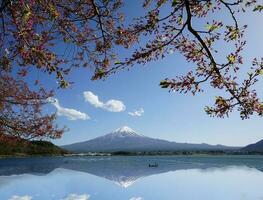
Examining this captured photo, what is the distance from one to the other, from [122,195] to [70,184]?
988 cm

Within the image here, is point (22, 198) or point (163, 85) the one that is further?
point (22, 198)

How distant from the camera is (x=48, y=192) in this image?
3828 centimetres

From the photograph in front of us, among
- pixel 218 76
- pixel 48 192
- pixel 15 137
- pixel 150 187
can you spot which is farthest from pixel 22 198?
pixel 218 76

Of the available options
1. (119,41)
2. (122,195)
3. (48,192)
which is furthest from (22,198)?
(119,41)

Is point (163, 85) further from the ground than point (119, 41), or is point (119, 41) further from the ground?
point (119, 41)

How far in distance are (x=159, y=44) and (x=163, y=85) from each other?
1.02 meters

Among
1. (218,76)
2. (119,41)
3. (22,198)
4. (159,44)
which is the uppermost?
(119,41)

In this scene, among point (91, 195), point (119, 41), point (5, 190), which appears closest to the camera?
point (119, 41)

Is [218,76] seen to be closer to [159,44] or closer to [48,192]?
[159,44]

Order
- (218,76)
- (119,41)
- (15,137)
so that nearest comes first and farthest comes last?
(218,76) → (119,41) → (15,137)

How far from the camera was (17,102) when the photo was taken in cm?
1509

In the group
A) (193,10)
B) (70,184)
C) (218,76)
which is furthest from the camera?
(70,184)

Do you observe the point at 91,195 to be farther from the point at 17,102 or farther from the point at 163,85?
the point at 163,85

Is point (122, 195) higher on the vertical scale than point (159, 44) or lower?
lower
